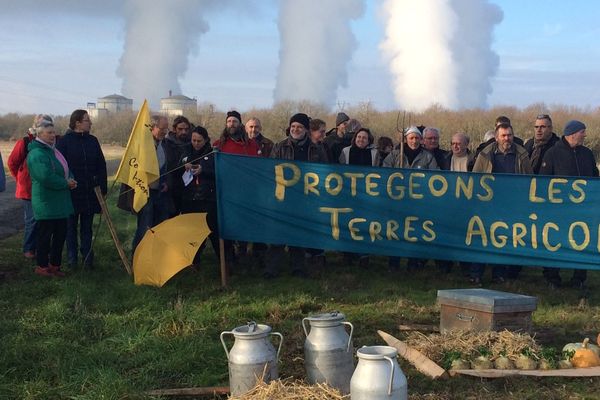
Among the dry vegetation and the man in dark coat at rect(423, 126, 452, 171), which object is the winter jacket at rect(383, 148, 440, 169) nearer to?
the man in dark coat at rect(423, 126, 452, 171)

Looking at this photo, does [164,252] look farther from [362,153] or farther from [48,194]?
[362,153]

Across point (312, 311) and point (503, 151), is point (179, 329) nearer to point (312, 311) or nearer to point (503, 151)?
point (312, 311)

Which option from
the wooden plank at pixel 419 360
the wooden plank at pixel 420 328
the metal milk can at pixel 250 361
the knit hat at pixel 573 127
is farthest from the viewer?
the knit hat at pixel 573 127

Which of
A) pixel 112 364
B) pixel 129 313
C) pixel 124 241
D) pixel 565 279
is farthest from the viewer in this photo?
pixel 124 241

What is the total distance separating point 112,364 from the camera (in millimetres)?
5348

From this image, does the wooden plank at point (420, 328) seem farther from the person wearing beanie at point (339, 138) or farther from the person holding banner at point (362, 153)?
the person wearing beanie at point (339, 138)

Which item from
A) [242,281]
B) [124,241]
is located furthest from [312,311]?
[124,241]

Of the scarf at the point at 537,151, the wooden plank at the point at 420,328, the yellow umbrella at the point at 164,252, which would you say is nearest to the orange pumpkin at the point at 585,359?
the wooden plank at the point at 420,328

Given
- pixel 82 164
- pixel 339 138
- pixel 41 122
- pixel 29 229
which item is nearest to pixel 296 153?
pixel 339 138

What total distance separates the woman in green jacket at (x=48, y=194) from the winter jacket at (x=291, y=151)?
2600mm

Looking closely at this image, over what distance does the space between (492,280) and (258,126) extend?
12.9ft

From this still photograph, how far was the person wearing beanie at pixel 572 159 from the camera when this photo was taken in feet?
27.1

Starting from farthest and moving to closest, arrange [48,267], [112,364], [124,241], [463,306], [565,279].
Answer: [124,241] → [565,279] → [48,267] → [463,306] → [112,364]

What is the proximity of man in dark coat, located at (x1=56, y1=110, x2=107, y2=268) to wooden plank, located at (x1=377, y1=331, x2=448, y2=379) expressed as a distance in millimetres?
4749
